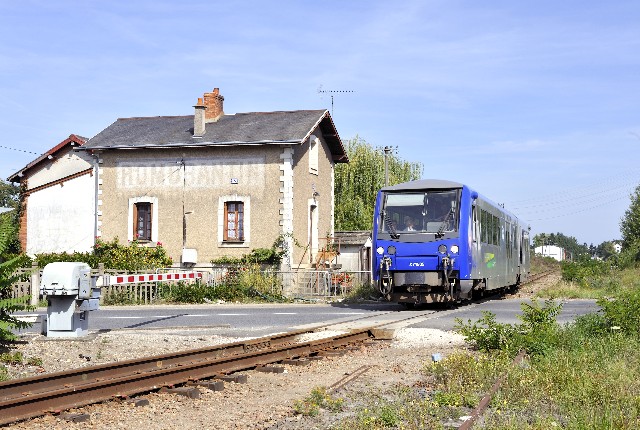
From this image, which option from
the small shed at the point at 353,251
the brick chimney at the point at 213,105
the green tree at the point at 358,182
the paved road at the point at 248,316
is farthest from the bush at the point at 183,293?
the green tree at the point at 358,182

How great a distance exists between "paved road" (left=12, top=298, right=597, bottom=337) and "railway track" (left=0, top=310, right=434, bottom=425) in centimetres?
293

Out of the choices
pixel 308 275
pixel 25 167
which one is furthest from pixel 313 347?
pixel 25 167

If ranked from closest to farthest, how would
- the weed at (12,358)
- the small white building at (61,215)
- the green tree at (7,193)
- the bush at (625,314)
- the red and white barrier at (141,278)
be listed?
the weed at (12,358), the bush at (625,314), the red and white barrier at (141,278), the small white building at (61,215), the green tree at (7,193)

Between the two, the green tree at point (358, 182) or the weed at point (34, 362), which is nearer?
the weed at point (34, 362)

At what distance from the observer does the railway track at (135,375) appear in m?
6.93

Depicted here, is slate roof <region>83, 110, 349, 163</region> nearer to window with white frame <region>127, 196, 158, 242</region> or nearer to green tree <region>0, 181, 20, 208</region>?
window with white frame <region>127, 196, 158, 242</region>

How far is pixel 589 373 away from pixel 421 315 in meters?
9.97

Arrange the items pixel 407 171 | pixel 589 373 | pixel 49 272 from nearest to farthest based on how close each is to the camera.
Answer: pixel 589 373
pixel 49 272
pixel 407 171

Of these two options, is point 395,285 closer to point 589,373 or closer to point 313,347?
point 313,347

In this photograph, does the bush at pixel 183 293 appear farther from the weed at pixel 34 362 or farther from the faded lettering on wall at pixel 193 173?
the weed at pixel 34 362

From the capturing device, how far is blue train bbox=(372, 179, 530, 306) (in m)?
19.3

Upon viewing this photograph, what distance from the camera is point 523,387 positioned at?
7895 mm

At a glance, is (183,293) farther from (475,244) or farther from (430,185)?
(475,244)

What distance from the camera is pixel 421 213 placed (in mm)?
19906
